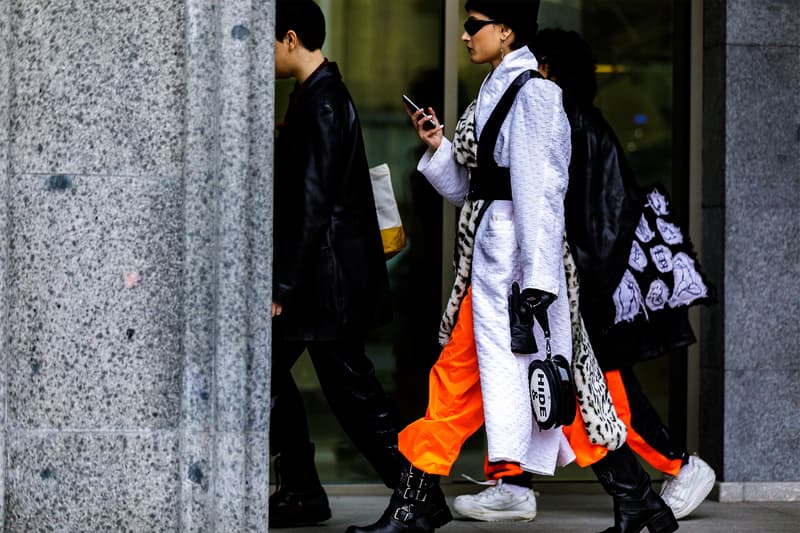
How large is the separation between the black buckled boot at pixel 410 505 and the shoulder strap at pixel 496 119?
1215 millimetres

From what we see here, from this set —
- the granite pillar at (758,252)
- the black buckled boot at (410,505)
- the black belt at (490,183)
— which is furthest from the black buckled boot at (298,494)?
the granite pillar at (758,252)

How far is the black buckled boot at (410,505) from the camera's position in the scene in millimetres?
5773

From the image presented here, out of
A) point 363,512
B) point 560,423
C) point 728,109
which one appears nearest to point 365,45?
point 728,109

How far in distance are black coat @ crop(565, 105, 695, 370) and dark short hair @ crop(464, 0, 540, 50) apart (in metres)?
0.92

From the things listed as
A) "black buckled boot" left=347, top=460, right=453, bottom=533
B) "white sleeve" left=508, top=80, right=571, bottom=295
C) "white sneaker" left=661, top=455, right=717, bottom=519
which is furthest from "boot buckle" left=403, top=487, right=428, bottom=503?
"white sneaker" left=661, top=455, right=717, bottom=519

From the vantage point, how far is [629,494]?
5953mm

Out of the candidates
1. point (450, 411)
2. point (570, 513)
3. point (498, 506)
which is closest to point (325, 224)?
point (450, 411)

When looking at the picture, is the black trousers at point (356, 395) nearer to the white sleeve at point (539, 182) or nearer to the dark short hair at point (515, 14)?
the white sleeve at point (539, 182)

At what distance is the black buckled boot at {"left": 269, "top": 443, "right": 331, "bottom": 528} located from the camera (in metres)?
6.56

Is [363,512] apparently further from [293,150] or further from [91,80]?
[91,80]

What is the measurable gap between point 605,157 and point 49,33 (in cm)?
272

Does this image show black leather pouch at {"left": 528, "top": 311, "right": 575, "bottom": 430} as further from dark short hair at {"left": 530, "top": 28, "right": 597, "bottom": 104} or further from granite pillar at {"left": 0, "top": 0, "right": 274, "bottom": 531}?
dark short hair at {"left": 530, "top": 28, "right": 597, "bottom": 104}

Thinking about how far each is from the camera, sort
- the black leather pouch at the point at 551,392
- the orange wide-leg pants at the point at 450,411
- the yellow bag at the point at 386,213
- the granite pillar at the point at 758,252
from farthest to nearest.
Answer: the granite pillar at the point at 758,252
the yellow bag at the point at 386,213
the orange wide-leg pants at the point at 450,411
the black leather pouch at the point at 551,392

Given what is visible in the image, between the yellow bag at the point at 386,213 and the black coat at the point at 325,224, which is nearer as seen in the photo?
the black coat at the point at 325,224
